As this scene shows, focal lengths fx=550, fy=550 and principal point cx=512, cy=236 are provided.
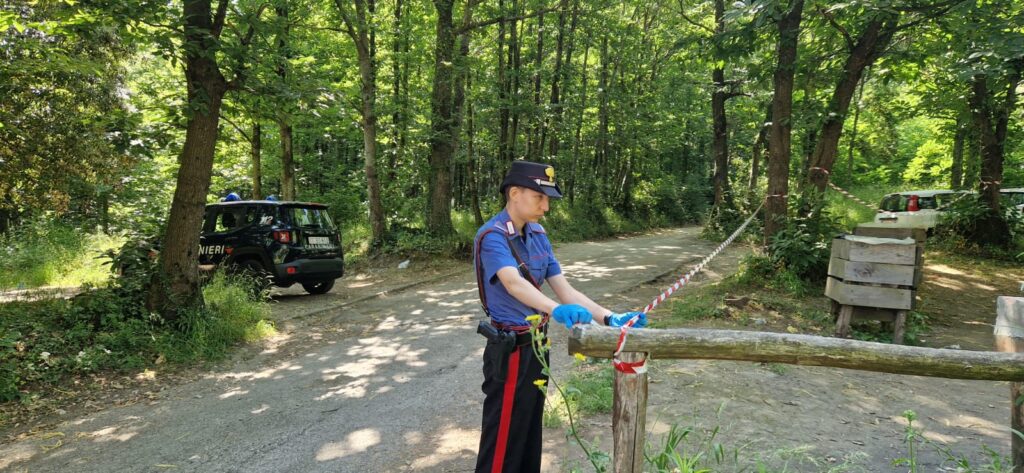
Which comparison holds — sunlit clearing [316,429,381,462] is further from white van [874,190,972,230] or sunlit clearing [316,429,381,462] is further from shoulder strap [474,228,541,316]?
white van [874,190,972,230]

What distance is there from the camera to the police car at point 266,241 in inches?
380

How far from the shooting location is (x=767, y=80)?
10688mm

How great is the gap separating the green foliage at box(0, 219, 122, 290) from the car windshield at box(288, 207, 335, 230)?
321 cm

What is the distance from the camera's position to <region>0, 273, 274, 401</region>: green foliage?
18.0 ft

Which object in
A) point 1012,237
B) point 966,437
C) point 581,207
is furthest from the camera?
point 581,207

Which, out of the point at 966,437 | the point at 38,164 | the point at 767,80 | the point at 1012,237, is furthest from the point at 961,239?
the point at 38,164

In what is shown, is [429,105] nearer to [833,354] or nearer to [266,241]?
[266,241]

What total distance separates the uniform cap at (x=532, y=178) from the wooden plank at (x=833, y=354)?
35.4 inches

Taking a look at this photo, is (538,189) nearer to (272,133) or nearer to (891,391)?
(891,391)

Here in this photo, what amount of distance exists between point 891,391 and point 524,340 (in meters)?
4.38

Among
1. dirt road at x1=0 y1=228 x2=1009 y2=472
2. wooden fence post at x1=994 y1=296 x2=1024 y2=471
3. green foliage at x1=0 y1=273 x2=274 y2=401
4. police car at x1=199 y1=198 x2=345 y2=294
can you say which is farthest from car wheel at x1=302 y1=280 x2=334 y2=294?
wooden fence post at x1=994 y1=296 x2=1024 y2=471

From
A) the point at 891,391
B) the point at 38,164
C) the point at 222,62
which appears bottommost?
the point at 891,391

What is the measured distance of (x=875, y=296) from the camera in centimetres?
661

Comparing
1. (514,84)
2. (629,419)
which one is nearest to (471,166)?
(514,84)
